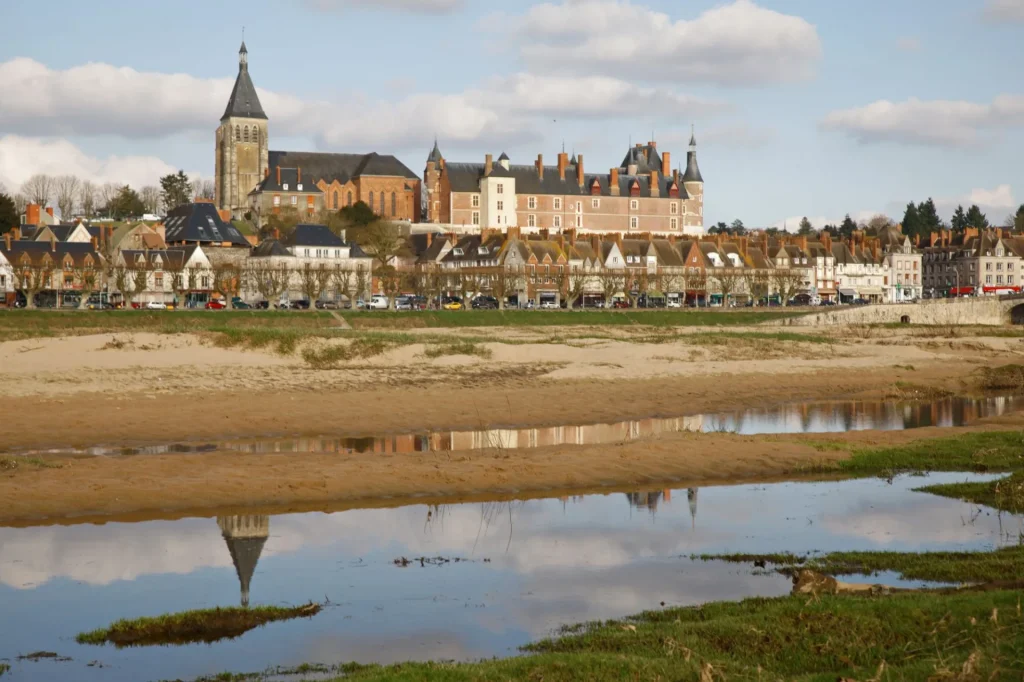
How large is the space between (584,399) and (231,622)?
17.3m

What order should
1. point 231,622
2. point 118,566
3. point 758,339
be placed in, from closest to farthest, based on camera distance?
point 231,622 → point 118,566 → point 758,339

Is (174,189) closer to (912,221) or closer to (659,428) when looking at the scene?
(912,221)

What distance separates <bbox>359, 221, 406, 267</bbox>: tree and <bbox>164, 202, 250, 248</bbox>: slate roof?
10470 mm

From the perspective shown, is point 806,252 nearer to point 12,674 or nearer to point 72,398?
point 72,398

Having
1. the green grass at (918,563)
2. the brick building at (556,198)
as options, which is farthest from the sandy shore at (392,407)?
the brick building at (556,198)

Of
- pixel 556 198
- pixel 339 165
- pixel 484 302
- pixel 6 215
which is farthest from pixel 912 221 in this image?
pixel 6 215

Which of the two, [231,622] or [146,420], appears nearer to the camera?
[231,622]

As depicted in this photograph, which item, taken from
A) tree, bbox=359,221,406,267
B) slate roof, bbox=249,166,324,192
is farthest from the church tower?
tree, bbox=359,221,406,267

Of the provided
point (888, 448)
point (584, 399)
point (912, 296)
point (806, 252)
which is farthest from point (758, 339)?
point (912, 296)

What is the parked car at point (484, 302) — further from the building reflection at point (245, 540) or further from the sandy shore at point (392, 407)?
the building reflection at point (245, 540)

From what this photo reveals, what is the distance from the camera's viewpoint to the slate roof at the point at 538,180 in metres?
113

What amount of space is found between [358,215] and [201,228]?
18.3 m

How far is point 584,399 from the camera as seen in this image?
2756cm

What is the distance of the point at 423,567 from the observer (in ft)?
43.4
